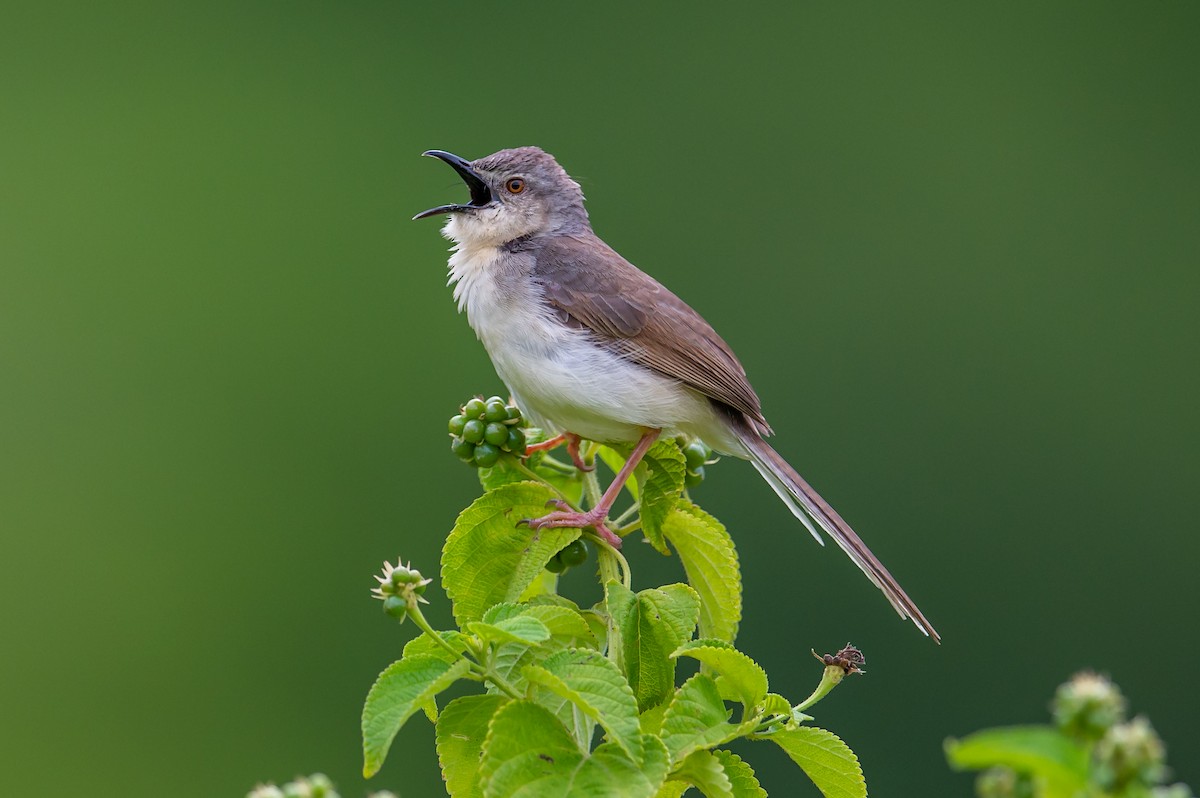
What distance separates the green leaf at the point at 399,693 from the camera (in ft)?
7.66

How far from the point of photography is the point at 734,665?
2.63 m

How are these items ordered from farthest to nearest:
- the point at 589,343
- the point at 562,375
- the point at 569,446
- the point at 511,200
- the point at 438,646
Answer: the point at 511,200
the point at 589,343
the point at 562,375
the point at 569,446
the point at 438,646

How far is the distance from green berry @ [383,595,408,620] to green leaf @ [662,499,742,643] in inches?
42.0

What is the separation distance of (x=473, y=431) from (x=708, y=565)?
66 cm

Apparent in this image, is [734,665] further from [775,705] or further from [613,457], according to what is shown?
[613,457]

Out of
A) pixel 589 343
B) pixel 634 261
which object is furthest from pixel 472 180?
pixel 634 261

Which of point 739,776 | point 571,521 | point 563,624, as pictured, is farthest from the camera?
point 571,521

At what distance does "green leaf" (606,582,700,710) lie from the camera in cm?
278

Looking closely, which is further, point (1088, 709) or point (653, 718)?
point (653, 718)

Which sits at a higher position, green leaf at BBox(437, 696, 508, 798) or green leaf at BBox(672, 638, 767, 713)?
green leaf at BBox(437, 696, 508, 798)

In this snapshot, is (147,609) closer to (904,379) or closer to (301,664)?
(301,664)

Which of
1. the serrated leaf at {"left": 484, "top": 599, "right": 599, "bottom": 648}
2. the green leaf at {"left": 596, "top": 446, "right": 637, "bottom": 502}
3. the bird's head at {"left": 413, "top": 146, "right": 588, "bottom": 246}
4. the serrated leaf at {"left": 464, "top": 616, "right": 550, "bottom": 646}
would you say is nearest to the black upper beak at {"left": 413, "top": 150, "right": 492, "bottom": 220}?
the bird's head at {"left": 413, "top": 146, "right": 588, "bottom": 246}

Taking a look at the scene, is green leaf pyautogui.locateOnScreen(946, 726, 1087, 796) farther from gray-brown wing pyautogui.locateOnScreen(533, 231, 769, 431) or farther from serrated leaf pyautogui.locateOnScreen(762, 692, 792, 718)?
gray-brown wing pyautogui.locateOnScreen(533, 231, 769, 431)

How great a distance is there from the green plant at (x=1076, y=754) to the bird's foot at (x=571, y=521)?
5.88ft
